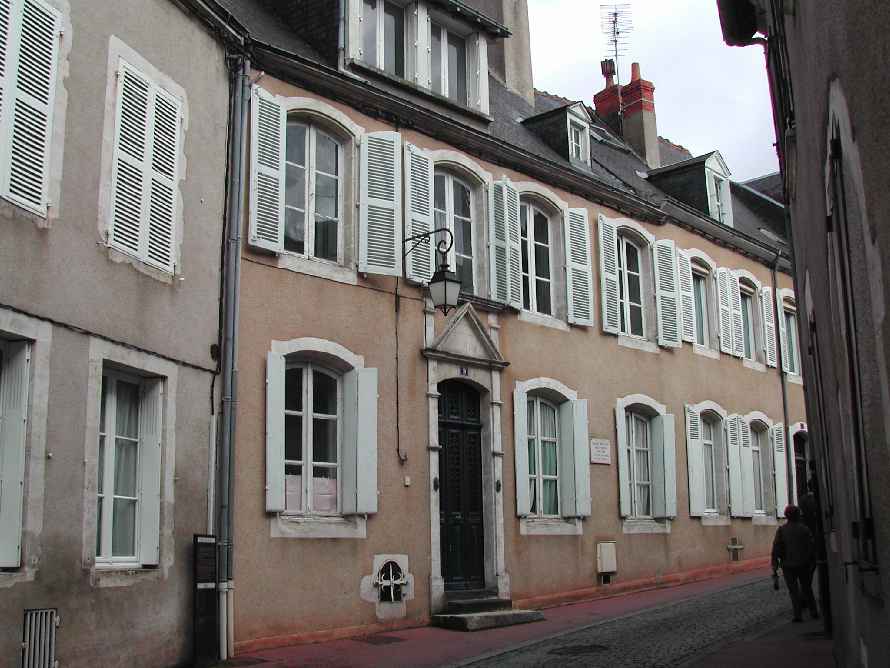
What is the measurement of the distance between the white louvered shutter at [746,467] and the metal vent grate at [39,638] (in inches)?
559

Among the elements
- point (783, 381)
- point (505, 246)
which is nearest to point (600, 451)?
point (505, 246)

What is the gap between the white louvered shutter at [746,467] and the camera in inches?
754

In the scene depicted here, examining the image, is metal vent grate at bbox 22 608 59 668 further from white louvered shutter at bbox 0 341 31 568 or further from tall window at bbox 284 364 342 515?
tall window at bbox 284 364 342 515

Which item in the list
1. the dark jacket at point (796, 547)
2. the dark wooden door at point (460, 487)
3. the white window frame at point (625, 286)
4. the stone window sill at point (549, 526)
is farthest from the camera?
the white window frame at point (625, 286)

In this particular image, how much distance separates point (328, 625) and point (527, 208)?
6982 mm

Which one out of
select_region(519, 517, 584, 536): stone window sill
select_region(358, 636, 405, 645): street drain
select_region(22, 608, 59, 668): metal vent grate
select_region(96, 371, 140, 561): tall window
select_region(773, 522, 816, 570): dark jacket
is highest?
select_region(96, 371, 140, 561): tall window

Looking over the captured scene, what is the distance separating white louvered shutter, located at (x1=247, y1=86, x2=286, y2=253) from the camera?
431 inches

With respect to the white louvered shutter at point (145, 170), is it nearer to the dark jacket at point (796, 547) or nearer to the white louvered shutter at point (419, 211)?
the white louvered shutter at point (419, 211)

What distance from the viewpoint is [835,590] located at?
8.74 metres

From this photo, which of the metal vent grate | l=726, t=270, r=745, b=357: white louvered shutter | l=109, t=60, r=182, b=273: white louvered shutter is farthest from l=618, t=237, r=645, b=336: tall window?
the metal vent grate

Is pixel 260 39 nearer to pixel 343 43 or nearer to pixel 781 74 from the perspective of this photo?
pixel 343 43

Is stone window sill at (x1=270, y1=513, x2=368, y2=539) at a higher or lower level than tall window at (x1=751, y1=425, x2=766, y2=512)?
lower

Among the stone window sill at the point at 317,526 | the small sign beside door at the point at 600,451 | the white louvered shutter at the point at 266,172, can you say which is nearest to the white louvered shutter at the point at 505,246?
the small sign beside door at the point at 600,451

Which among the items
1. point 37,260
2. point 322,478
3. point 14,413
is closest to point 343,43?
point 322,478
